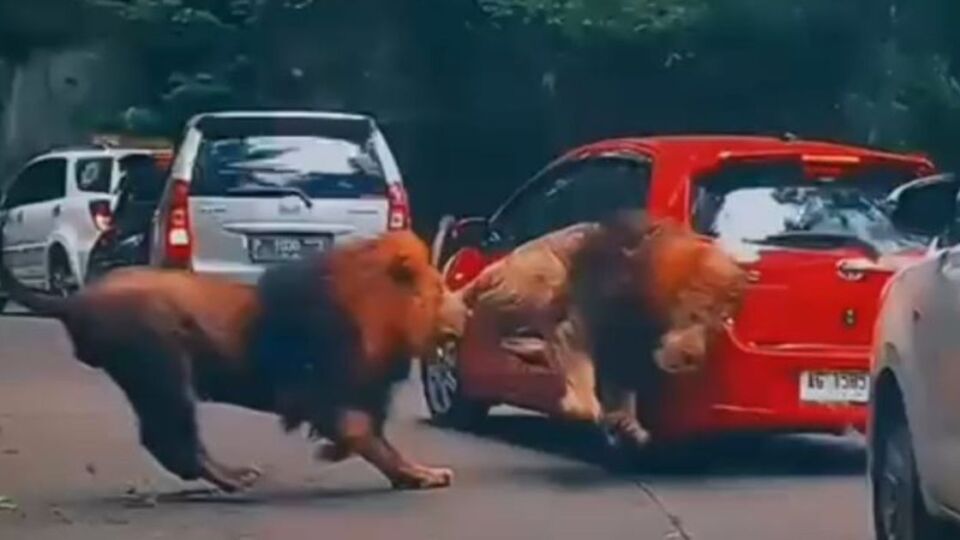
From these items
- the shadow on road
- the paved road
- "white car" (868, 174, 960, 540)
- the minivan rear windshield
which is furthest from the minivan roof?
"white car" (868, 174, 960, 540)

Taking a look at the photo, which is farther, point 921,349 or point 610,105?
point 610,105

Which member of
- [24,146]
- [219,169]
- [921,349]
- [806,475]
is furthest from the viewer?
[24,146]

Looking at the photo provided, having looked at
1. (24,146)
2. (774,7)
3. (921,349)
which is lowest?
(24,146)

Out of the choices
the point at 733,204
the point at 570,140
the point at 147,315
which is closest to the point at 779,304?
the point at 733,204

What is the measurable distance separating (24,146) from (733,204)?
814 cm

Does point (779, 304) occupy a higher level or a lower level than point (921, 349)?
lower

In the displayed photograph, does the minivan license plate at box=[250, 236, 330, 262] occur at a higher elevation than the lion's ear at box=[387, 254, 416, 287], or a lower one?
lower

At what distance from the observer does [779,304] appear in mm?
12367

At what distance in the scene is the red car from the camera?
12.3 m

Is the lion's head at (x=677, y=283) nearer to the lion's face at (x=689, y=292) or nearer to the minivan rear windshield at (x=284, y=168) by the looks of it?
the lion's face at (x=689, y=292)

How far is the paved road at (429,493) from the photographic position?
11.1 m

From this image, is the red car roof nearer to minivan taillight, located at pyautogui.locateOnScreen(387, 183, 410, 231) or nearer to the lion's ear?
the lion's ear

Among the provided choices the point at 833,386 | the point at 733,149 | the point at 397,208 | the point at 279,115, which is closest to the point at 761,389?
the point at 833,386

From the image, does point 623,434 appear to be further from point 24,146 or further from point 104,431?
point 24,146
